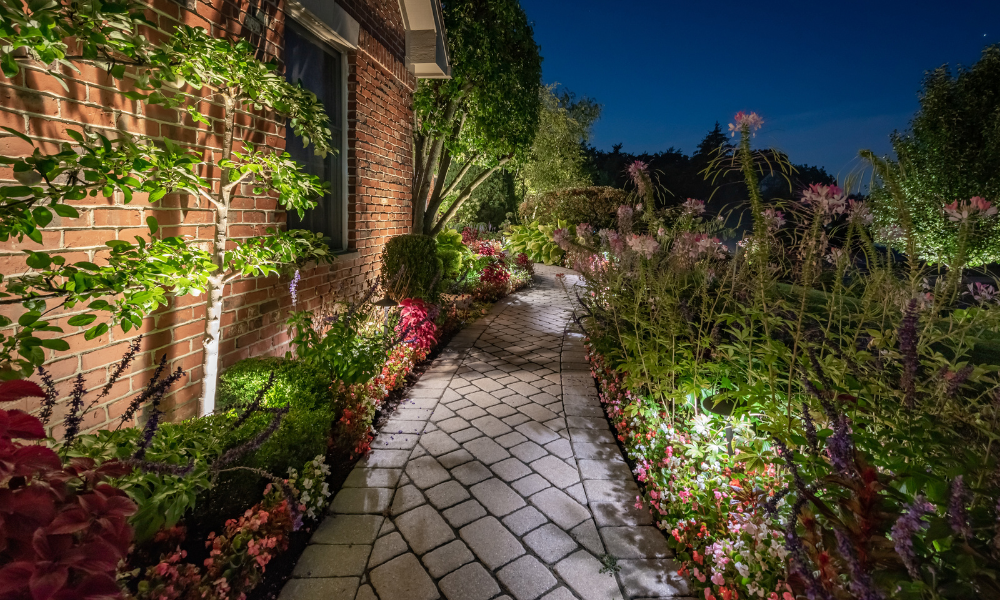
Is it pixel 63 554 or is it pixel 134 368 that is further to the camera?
pixel 134 368

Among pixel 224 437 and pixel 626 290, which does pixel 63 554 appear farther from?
pixel 626 290

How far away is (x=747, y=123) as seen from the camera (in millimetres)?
2123

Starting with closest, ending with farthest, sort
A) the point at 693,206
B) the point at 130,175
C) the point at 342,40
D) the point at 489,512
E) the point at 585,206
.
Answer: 1. the point at 130,175
2. the point at 489,512
3. the point at 693,206
4. the point at 342,40
5. the point at 585,206

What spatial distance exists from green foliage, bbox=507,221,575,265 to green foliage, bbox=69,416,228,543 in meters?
10.6

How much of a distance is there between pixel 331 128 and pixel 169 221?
7.97 feet

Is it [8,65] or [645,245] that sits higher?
[8,65]

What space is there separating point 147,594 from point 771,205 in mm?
3253

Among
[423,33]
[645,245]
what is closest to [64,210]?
[645,245]

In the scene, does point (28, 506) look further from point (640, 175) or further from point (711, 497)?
point (640, 175)

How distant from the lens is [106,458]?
1.62 metres

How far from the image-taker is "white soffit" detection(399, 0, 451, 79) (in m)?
5.63

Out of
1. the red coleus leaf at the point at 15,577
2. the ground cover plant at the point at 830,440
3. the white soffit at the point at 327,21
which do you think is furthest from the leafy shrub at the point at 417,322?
the red coleus leaf at the point at 15,577

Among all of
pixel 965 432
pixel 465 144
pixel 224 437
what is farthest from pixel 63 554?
pixel 465 144

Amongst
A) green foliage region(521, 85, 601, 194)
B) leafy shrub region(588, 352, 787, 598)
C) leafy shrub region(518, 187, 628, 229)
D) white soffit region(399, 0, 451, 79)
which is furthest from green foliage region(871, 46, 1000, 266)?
leafy shrub region(588, 352, 787, 598)
